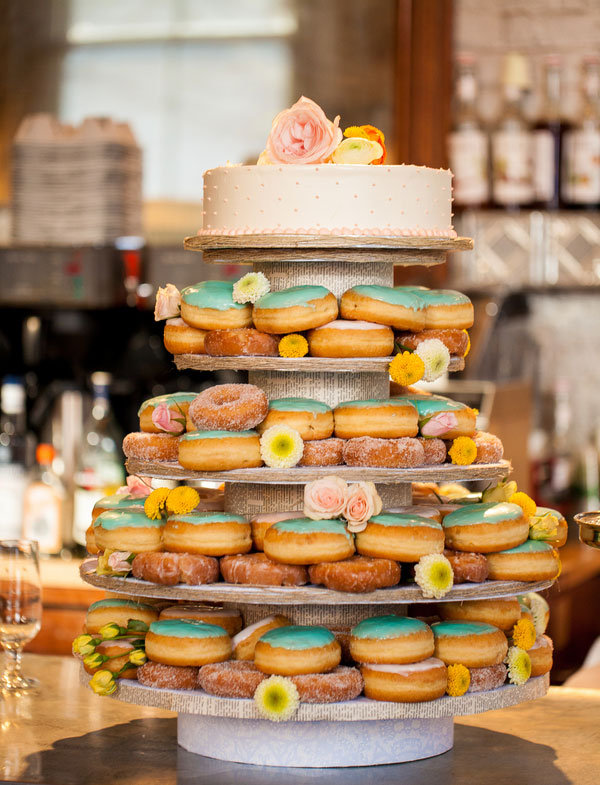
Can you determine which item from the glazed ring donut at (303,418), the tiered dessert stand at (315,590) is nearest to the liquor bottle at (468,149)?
the tiered dessert stand at (315,590)

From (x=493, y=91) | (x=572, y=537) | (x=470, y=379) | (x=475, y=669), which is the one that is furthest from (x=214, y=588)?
(x=493, y=91)

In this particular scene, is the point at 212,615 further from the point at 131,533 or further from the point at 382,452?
the point at 382,452

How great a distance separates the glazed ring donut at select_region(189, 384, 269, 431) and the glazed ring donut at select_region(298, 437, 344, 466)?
0.25ft

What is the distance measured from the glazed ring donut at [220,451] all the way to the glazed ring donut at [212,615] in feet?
0.72

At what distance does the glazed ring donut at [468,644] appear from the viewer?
1725 millimetres

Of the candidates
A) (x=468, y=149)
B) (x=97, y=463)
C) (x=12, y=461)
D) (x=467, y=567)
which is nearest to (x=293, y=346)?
(x=467, y=567)

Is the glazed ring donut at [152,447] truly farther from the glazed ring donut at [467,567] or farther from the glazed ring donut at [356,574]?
the glazed ring donut at [467,567]

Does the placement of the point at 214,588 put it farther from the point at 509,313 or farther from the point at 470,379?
the point at 509,313

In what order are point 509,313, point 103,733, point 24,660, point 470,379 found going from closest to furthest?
point 103,733 < point 24,660 < point 470,379 < point 509,313

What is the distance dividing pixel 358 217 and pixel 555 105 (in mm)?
1979

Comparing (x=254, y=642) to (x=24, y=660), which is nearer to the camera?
(x=254, y=642)

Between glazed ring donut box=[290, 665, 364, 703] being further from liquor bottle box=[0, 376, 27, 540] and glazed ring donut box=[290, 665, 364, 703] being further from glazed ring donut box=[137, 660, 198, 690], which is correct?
liquor bottle box=[0, 376, 27, 540]

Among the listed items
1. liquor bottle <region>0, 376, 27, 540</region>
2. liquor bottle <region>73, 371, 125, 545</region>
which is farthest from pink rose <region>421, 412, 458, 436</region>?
liquor bottle <region>0, 376, 27, 540</region>

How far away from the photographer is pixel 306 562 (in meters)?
1.65
